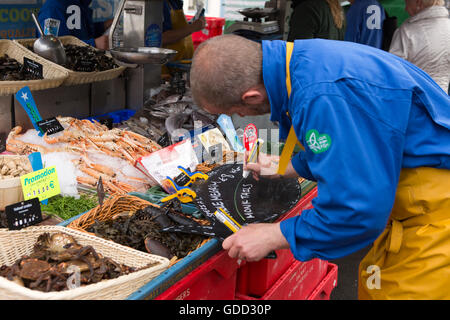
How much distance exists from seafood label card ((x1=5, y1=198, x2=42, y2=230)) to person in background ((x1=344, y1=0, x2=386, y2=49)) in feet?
15.6

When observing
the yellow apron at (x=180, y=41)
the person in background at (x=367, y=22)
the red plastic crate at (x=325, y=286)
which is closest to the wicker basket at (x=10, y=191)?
the red plastic crate at (x=325, y=286)

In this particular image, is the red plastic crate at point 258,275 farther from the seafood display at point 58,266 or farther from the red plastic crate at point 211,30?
the red plastic crate at point 211,30

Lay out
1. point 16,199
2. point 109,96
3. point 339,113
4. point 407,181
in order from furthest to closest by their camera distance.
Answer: point 109,96
point 16,199
point 407,181
point 339,113

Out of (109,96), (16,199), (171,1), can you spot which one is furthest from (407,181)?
(171,1)

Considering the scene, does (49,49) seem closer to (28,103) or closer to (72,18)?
(28,103)

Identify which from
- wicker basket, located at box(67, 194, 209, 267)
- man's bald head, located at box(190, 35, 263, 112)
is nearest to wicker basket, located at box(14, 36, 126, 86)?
wicker basket, located at box(67, 194, 209, 267)

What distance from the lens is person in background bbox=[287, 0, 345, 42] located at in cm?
516

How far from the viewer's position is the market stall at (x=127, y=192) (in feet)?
5.99

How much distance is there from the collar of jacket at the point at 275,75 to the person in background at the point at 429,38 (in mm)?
3848

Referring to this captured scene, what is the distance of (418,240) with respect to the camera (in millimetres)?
1845

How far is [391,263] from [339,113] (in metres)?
0.89

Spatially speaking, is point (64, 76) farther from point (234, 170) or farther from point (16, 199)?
point (234, 170)

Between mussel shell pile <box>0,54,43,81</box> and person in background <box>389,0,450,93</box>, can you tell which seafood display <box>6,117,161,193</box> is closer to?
mussel shell pile <box>0,54,43,81</box>

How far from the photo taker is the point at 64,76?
357 cm
